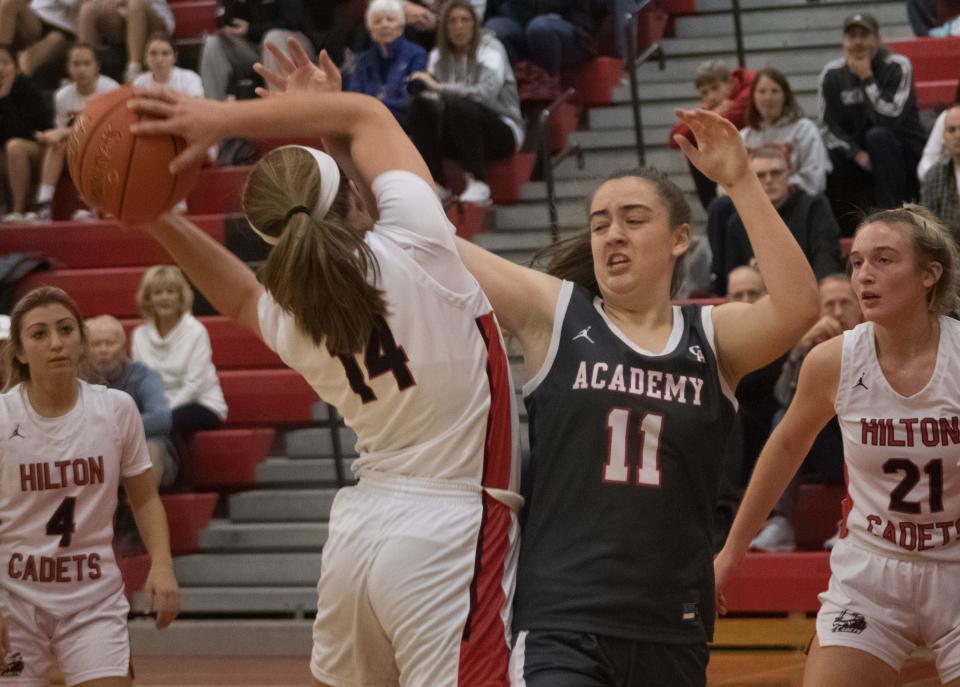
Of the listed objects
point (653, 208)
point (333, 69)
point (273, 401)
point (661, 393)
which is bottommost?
point (273, 401)

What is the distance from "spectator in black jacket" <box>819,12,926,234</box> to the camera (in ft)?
28.1

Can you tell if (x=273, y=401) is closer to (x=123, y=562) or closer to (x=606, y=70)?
(x=123, y=562)

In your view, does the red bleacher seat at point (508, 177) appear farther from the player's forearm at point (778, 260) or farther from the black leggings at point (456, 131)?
the player's forearm at point (778, 260)

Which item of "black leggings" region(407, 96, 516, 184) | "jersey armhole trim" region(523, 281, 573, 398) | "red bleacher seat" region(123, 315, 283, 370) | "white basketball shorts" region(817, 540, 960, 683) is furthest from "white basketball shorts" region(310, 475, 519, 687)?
"black leggings" region(407, 96, 516, 184)

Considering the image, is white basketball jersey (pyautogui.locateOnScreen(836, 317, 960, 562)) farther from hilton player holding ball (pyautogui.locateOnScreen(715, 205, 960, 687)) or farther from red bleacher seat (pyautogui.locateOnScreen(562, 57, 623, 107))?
red bleacher seat (pyautogui.locateOnScreen(562, 57, 623, 107))

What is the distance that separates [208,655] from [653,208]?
4.77 metres

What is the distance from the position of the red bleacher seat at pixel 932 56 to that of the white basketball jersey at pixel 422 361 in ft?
24.4

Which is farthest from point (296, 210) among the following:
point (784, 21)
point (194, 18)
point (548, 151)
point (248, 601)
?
point (194, 18)

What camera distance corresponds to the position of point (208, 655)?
7473 mm

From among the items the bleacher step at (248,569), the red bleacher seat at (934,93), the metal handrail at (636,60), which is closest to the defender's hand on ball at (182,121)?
the bleacher step at (248,569)

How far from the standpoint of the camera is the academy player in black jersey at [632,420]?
3.22 metres

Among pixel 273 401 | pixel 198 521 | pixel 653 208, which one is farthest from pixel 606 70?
pixel 653 208

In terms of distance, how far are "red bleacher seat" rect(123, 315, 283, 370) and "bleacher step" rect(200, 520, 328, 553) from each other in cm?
121

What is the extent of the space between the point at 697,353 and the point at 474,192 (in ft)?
20.3
